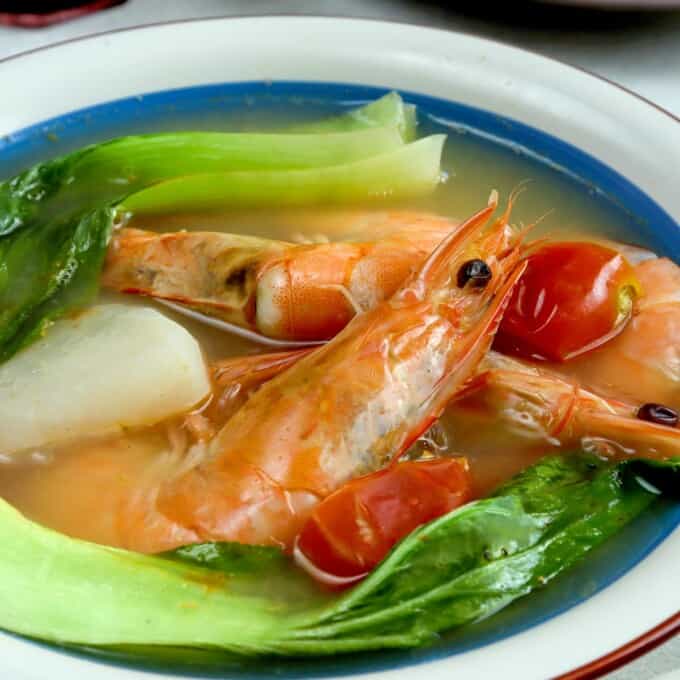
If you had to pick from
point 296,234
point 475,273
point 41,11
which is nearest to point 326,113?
point 296,234

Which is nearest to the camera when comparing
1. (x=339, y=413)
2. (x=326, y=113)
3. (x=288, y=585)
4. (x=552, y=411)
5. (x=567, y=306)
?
(x=288, y=585)

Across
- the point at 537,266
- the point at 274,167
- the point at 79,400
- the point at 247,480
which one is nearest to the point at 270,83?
the point at 274,167

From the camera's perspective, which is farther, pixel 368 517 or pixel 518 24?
pixel 518 24

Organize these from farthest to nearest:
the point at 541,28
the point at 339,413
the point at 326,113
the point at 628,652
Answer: the point at 541,28 → the point at 326,113 → the point at 339,413 → the point at 628,652

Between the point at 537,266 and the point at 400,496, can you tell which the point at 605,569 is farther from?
the point at 537,266

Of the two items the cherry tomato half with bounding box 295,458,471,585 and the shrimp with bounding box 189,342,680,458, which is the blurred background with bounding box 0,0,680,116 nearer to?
the shrimp with bounding box 189,342,680,458

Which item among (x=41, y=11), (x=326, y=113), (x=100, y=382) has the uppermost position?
(x=41, y=11)

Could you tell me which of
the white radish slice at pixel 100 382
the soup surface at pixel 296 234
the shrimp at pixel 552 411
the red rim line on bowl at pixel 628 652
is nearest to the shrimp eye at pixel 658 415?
the shrimp at pixel 552 411

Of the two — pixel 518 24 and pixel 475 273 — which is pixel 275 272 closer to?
pixel 475 273
